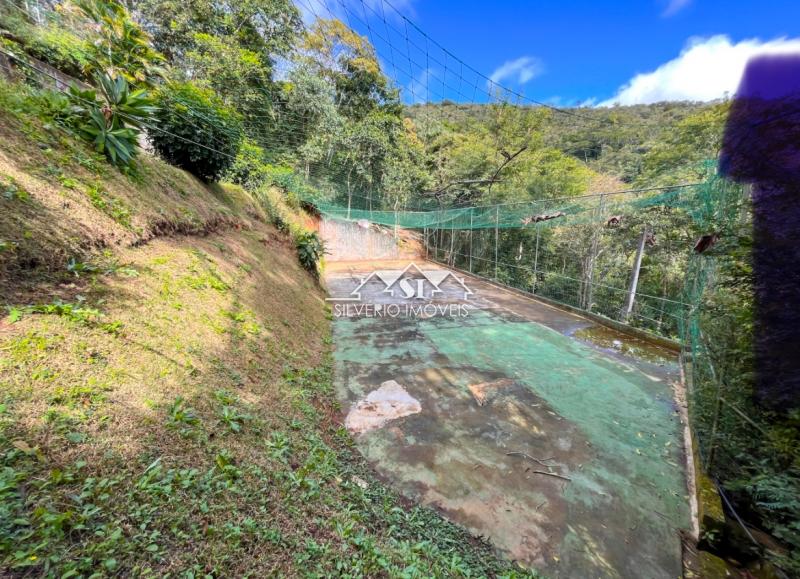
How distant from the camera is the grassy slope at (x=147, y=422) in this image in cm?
95

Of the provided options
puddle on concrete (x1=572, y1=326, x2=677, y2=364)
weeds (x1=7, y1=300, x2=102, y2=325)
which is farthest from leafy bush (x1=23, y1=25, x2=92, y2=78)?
puddle on concrete (x1=572, y1=326, x2=677, y2=364)

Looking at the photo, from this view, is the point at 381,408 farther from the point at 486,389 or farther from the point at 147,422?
the point at 147,422

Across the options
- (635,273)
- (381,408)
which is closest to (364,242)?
(635,273)

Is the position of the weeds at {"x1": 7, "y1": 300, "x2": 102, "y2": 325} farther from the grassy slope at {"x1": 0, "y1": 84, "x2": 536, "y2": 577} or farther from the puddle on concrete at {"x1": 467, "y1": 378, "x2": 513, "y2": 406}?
the puddle on concrete at {"x1": 467, "y1": 378, "x2": 513, "y2": 406}

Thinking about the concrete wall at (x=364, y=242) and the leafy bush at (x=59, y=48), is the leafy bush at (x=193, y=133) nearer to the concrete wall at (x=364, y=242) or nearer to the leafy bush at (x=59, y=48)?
the leafy bush at (x=59, y=48)

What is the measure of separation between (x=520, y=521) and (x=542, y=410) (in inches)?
52.7

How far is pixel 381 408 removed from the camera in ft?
9.56

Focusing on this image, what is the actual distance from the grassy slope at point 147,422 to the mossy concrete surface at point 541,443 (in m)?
0.28

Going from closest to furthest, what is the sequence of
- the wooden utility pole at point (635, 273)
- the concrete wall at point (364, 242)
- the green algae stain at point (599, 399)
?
the green algae stain at point (599, 399), the wooden utility pole at point (635, 273), the concrete wall at point (364, 242)

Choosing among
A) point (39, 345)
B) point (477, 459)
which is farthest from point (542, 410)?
point (39, 345)

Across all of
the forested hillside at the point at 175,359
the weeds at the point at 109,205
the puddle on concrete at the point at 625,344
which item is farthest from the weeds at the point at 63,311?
the puddle on concrete at the point at 625,344

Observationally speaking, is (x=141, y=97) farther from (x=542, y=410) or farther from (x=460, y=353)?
(x=542, y=410)

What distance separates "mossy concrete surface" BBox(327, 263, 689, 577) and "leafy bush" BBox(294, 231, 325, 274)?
2.34 metres

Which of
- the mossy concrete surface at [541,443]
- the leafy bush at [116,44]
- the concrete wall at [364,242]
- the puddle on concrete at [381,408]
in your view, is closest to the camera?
the mossy concrete surface at [541,443]
